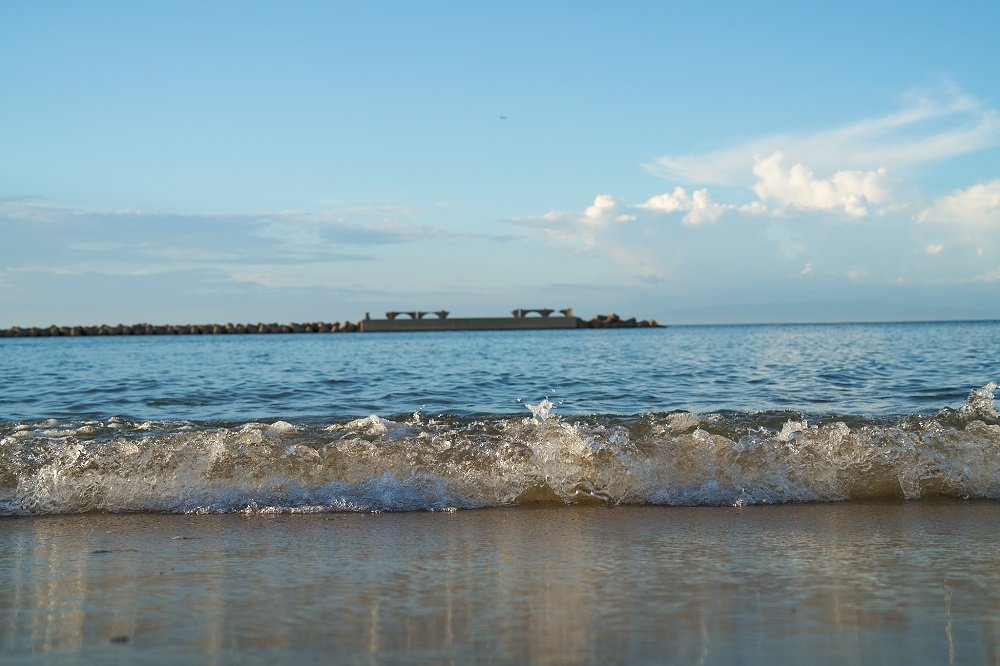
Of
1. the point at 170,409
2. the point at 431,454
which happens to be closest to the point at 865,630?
the point at 431,454

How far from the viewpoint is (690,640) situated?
2.61 m

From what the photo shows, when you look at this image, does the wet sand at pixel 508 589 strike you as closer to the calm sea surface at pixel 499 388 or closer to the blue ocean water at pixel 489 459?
the blue ocean water at pixel 489 459

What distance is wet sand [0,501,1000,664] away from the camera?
259cm

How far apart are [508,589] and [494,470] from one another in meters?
2.32

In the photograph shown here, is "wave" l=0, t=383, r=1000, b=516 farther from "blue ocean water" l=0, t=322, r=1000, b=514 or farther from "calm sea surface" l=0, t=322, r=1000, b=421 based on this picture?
"calm sea surface" l=0, t=322, r=1000, b=421

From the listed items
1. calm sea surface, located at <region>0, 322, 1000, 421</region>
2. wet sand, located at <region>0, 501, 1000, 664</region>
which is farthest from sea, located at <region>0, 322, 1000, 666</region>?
calm sea surface, located at <region>0, 322, 1000, 421</region>

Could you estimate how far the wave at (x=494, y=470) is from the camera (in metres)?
5.37

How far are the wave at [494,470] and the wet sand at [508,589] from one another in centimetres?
47

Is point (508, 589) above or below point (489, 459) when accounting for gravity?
below

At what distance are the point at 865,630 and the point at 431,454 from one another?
3466 mm

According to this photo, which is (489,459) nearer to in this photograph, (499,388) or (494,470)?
(494,470)

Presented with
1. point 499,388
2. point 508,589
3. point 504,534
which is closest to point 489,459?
point 504,534

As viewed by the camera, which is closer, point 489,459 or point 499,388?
point 489,459

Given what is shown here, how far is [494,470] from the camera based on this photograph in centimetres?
559
